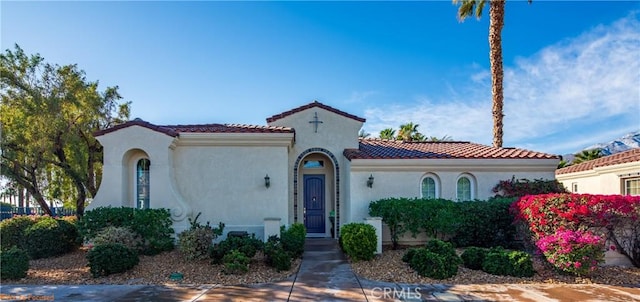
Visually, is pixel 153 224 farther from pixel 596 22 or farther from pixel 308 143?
pixel 596 22

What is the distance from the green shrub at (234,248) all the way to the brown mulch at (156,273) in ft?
0.92

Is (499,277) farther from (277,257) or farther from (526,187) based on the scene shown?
(526,187)

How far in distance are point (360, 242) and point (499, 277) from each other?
363cm

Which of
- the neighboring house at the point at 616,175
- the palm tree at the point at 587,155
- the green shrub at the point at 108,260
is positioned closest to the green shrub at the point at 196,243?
the green shrub at the point at 108,260

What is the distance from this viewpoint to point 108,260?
9.11 m

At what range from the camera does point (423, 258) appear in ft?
30.7

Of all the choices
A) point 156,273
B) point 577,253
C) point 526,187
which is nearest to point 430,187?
point 526,187

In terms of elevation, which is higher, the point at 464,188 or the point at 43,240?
the point at 464,188

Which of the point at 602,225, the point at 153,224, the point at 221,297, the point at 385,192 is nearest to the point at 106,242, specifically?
the point at 153,224

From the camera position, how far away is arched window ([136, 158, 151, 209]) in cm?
1301

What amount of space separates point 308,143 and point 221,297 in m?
8.06

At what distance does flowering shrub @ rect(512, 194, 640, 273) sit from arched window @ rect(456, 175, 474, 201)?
398 centimetres
